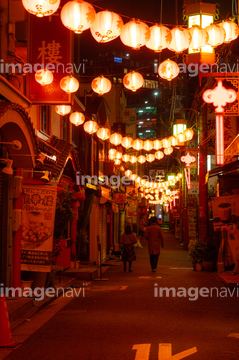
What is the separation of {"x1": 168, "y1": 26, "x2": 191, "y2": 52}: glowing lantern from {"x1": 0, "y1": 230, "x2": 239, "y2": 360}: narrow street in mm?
6141

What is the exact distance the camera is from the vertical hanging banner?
45.3 ft

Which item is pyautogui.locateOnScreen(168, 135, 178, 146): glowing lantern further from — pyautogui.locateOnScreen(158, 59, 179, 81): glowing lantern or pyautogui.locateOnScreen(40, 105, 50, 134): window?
pyautogui.locateOnScreen(158, 59, 179, 81): glowing lantern

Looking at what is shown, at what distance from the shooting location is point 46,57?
13.9 meters

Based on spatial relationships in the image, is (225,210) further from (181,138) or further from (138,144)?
(138,144)

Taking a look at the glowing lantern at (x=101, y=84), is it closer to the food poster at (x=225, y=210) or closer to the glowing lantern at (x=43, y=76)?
the glowing lantern at (x=43, y=76)

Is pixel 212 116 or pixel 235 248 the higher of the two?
pixel 212 116

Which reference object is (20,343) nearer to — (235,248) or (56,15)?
(56,15)

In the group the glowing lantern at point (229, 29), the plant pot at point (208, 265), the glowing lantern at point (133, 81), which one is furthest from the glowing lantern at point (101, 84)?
the plant pot at point (208, 265)

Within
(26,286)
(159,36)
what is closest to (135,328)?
(26,286)

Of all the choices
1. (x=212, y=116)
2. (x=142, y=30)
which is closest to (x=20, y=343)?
(x=142, y=30)

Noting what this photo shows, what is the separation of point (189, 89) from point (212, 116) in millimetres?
23752

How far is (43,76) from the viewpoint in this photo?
13.5m

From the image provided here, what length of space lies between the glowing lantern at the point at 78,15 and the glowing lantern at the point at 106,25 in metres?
0.36

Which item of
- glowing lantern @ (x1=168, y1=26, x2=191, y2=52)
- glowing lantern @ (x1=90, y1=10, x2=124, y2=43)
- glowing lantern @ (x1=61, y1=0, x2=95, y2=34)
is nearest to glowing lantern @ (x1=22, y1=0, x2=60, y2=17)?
glowing lantern @ (x1=61, y1=0, x2=95, y2=34)
